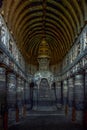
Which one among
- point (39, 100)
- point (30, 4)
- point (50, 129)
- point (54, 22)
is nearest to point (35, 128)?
point (50, 129)

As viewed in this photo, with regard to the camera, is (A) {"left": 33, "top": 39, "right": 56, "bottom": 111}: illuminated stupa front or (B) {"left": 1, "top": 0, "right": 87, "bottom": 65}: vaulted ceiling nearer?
(B) {"left": 1, "top": 0, "right": 87, "bottom": 65}: vaulted ceiling

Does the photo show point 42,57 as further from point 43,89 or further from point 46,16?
point 46,16

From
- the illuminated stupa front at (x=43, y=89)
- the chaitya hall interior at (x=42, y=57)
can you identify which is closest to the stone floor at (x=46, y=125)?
the chaitya hall interior at (x=42, y=57)

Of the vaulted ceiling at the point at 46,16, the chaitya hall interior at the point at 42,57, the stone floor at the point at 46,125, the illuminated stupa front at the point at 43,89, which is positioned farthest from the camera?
the illuminated stupa front at the point at 43,89

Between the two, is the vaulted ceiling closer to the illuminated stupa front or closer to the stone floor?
the illuminated stupa front

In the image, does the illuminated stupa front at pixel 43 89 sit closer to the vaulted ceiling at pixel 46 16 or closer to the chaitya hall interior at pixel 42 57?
the chaitya hall interior at pixel 42 57

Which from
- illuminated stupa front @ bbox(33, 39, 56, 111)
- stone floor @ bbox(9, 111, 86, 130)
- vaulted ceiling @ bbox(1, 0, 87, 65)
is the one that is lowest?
stone floor @ bbox(9, 111, 86, 130)

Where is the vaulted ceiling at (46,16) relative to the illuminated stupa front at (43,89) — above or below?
above

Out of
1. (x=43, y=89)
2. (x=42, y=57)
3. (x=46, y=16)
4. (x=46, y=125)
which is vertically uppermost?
(x=46, y=16)

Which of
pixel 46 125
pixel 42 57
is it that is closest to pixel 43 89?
pixel 42 57

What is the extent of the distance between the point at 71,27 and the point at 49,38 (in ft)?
55.7

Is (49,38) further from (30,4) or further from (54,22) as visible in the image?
(30,4)

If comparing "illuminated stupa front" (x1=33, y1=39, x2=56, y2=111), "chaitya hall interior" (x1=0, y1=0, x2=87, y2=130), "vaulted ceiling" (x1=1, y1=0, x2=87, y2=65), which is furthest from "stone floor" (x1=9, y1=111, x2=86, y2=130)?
"illuminated stupa front" (x1=33, y1=39, x2=56, y2=111)

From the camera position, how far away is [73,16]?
3008cm
